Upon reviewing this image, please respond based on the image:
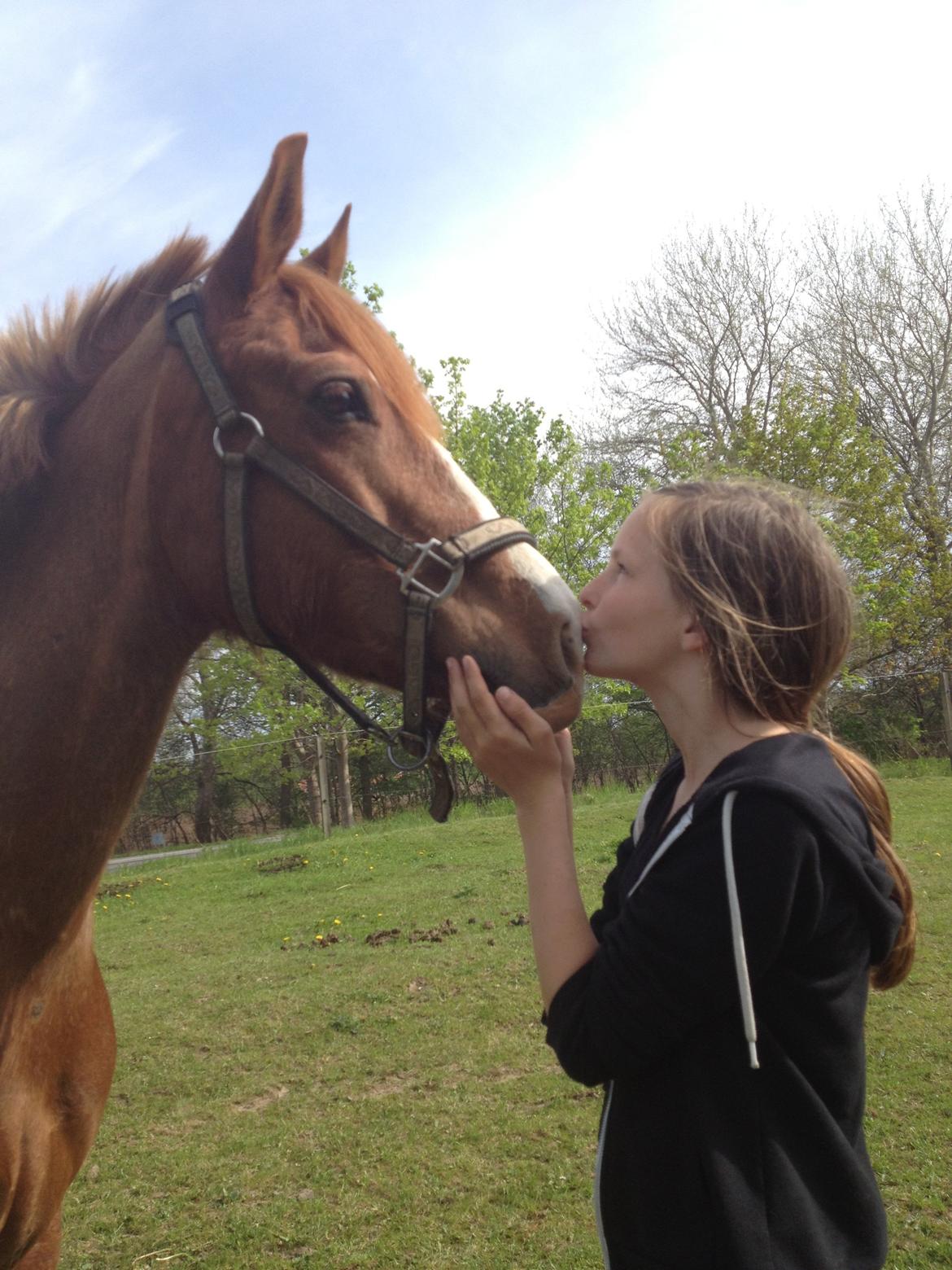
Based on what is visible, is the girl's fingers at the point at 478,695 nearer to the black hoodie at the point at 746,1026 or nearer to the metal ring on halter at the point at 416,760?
the metal ring on halter at the point at 416,760

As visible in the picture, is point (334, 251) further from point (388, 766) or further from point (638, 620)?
point (388, 766)

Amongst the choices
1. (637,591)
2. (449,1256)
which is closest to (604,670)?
(637,591)

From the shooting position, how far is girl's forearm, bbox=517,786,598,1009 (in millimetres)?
1359

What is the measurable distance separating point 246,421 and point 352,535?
347mm

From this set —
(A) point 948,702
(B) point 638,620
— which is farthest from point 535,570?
(A) point 948,702

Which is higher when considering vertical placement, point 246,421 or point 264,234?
point 264,234

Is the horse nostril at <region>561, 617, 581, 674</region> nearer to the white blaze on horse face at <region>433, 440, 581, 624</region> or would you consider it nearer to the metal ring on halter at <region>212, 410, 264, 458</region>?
the white blaze on horse face at <region>433, 440, 581, 624</region>

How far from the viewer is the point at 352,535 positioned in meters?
1.81

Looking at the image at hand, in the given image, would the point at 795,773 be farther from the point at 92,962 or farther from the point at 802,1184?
the point at 92,962

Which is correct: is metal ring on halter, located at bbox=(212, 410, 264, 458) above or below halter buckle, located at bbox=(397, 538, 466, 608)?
above

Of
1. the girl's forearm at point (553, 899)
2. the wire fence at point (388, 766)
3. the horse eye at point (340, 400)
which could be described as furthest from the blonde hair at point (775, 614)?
the wire fence at point (388, 766)

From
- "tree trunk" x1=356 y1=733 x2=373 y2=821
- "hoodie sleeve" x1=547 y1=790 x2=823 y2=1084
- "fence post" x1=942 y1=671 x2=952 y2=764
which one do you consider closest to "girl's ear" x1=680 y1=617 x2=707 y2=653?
"hoodie sleeve" x1=547 y1=790 x2=823 y2=1084

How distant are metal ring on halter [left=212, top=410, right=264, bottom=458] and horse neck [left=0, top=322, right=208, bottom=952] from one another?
0.52 feet

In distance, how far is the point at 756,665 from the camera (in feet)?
4.69
